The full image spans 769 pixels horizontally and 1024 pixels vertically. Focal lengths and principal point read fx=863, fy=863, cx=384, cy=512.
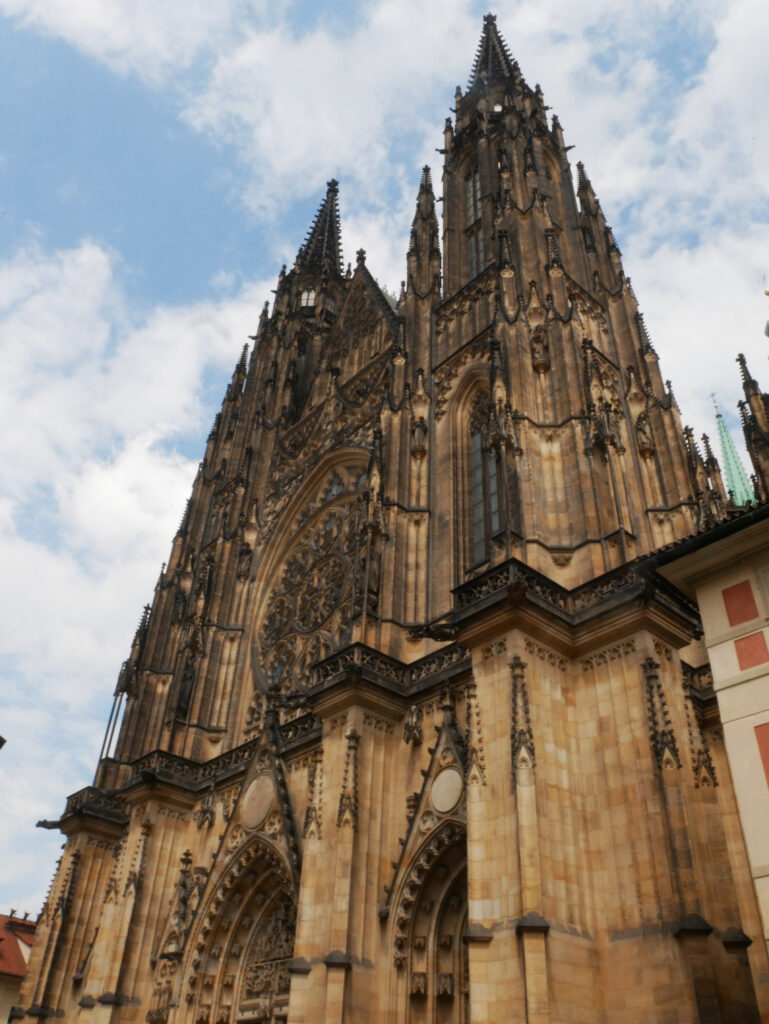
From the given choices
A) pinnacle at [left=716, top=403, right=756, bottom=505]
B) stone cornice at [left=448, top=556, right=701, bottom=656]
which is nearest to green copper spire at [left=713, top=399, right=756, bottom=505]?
pinnacle at [left=716, top=403, right=756, bottom=505]

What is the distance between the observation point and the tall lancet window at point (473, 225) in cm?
2366

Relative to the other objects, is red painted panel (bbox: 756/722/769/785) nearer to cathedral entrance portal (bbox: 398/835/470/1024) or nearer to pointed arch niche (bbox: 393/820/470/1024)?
pointed arch niche (bbox: 393/820/470/1024)

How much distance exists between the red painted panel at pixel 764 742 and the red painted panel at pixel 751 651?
2.22 feet

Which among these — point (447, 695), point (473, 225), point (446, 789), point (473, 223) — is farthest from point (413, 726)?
point (473, 223)

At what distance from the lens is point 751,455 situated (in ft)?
68.8

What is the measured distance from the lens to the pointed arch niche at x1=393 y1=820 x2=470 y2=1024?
13.0m

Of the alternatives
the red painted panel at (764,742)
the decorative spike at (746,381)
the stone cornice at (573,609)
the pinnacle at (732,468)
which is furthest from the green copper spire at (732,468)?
the red painted panel at (764,742)

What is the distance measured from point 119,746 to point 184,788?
5295 millimetres

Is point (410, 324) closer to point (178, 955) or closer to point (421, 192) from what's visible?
point (421, 192)

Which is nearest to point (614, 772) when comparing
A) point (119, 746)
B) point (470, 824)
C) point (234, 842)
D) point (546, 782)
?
point (546, 782)

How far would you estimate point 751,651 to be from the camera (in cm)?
934

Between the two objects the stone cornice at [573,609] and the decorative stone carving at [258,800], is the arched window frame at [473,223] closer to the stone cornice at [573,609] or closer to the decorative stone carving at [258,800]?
the stone cornice at [573,609]

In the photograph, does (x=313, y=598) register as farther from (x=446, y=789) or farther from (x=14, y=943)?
(x=14, y=943)

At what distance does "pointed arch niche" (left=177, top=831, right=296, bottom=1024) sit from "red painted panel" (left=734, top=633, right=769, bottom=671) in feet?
34.0
